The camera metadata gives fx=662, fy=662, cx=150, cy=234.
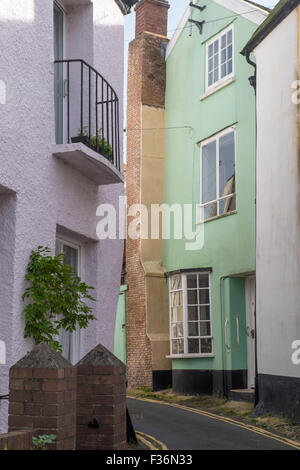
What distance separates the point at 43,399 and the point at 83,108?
5323 millimetres

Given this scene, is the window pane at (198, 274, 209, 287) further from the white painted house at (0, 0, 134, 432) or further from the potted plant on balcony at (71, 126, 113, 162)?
the potted plant on balcony at (71, 126, 113, 162)

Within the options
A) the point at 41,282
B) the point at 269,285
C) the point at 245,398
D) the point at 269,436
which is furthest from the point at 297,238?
the point at 41,282

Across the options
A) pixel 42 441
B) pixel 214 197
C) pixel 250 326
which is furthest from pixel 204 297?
pixel 42 441

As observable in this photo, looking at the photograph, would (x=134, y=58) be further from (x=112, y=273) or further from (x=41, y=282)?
(x=41, y=282)

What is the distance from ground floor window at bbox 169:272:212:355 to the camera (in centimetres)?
1677

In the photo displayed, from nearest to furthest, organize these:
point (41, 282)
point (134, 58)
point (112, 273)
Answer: point (41, 282) < point (112, 273) < point (134, 58)

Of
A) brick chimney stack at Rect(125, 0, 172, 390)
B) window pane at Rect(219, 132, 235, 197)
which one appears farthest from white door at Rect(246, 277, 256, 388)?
brick chimney stack at Rect(125, 0, 172, 390)

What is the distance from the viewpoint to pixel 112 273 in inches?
400

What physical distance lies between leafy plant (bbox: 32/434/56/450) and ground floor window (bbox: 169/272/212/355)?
1165cm

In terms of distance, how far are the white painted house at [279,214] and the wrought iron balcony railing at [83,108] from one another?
11.8 ft

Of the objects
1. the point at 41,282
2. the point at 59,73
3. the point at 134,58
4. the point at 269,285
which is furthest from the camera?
the point at 134,58

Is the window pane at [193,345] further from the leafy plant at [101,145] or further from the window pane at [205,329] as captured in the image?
the leafy plant at [101,145]
